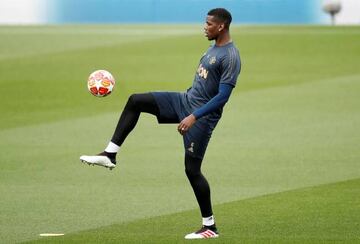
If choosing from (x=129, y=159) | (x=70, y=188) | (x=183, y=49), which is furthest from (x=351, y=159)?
(x=183, y=49)

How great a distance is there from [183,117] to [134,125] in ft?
1.80

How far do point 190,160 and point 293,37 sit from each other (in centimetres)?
2525

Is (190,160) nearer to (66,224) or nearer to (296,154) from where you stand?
(66,224)

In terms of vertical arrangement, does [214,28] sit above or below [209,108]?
above

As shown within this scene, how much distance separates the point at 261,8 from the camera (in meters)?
43.4

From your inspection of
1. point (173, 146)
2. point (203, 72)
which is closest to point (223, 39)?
point (203, 72)

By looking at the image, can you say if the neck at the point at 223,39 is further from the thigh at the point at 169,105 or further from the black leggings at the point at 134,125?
the black leggings at the point at 134,125

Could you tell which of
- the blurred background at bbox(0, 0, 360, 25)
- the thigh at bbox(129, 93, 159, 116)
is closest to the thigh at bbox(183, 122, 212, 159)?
the thigh at bbox(129, 93, 159, 116)

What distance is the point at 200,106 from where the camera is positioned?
1280cm

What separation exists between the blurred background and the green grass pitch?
4539 mm

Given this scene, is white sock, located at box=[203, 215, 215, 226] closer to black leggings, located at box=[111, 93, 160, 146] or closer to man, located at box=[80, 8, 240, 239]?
man, located at box=[80, 8, 240, 239]

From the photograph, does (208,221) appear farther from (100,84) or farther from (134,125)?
(100,84)

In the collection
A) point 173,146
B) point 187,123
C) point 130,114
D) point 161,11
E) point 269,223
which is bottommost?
point 269,223

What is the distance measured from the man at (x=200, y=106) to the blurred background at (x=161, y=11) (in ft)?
95.0
